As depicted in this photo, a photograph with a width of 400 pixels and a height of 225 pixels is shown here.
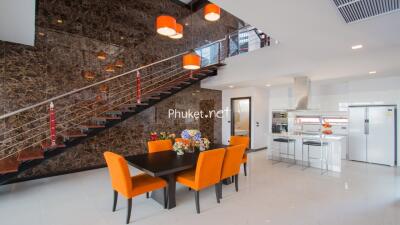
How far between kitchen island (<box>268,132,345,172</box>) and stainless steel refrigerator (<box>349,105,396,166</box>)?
83 cm

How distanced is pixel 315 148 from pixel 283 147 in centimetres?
85

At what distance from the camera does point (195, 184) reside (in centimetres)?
281

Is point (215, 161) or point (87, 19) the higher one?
point (87, 19)

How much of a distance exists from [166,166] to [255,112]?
17.0 feet

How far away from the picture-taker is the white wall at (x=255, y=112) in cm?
725

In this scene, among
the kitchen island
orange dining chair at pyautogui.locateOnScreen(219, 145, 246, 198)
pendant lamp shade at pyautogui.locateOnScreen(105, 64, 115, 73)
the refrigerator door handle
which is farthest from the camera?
the refrigerator door handle

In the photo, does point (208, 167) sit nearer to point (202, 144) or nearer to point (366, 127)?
point (202, 144)

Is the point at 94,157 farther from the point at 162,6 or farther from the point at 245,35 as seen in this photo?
the point at 245,35

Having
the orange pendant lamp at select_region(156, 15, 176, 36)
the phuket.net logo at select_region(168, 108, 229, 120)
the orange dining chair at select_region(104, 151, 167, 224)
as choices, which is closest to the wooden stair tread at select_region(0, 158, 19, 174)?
the orange dining chair at select_region(104, 151, 167, 224)

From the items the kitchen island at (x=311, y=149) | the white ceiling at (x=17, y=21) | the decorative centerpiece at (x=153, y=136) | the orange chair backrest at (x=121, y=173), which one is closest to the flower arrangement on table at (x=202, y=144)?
the orange chair backrest at (x=121, y=173)

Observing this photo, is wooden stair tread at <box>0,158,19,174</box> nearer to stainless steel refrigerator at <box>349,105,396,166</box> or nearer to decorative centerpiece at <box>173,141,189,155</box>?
decorative centerpiece at <box>173,141,189,155</box>

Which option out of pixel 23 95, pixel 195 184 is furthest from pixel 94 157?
pixel 195 184

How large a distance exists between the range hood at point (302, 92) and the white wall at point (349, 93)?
1.17 m

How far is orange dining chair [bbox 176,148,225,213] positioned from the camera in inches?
108
